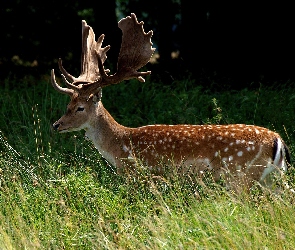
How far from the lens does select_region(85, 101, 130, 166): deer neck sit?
24.4ft

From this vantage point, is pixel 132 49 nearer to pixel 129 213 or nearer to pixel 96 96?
pixel 96 96

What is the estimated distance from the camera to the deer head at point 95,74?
742 centimetres

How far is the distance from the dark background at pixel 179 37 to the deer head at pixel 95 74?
11.6 ft

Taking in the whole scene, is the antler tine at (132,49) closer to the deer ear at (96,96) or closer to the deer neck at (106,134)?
the deer ear at (96,96)

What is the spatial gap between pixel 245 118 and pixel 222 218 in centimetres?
419

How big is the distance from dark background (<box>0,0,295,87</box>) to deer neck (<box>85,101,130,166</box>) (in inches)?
152

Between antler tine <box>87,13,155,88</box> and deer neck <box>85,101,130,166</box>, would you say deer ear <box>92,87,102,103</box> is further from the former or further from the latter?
antler tine <box>87,13,155,88</box>

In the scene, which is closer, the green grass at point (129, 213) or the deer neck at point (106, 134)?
the green grass at point (129, 213)

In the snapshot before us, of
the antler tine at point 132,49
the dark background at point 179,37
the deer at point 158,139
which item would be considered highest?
the antler tine at point 132,49

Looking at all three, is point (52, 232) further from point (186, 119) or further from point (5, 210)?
point (186, 119)

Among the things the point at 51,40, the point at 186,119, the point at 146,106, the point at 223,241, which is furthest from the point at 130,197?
the point at 51,40

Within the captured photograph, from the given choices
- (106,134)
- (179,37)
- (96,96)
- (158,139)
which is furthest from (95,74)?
(179,37)

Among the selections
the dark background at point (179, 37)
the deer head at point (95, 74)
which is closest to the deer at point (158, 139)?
the deer head at point (95, 74)

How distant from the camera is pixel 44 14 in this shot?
42.6 ft
